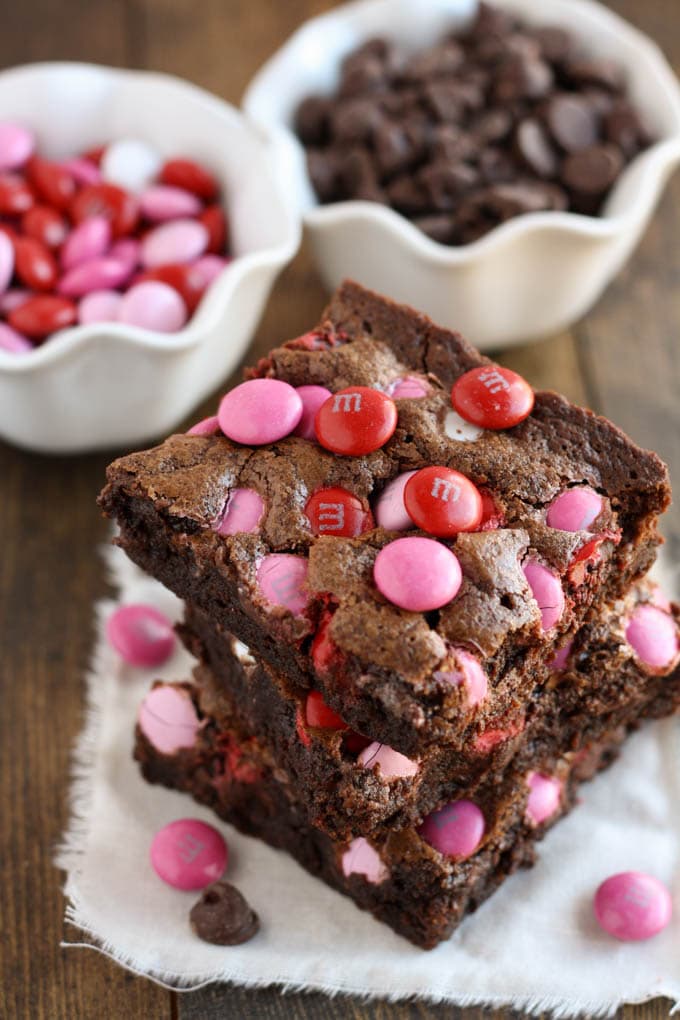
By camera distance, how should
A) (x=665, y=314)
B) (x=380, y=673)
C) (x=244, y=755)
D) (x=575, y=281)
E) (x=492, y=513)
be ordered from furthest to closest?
(x=665, y=314) < (x=575, y=281) < (x=244, y=755) < (x=492, y=513) < (x=380, y=673)

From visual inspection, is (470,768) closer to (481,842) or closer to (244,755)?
(481,842)

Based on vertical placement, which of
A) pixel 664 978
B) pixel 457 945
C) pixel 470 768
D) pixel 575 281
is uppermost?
pixel 575 281

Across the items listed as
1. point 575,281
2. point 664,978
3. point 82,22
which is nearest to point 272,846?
point 664,978

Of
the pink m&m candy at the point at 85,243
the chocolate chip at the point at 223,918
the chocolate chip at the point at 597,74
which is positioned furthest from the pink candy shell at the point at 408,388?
the chocolate chip at the point at 597,74

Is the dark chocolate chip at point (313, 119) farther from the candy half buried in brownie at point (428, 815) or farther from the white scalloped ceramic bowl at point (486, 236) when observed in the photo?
the candy half buried in brownie at point (428, 815)

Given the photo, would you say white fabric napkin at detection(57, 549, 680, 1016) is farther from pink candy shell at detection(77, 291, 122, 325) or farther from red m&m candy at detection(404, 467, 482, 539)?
pink candy shell at detection(77, 291, 122, 325)

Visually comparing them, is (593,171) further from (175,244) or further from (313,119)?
(175,244)

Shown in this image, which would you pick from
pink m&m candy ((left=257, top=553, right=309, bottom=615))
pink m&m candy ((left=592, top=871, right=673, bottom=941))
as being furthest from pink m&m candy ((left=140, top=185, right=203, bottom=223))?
pink m&m candy ((left=592, top=871, right=673, bottom=941))
